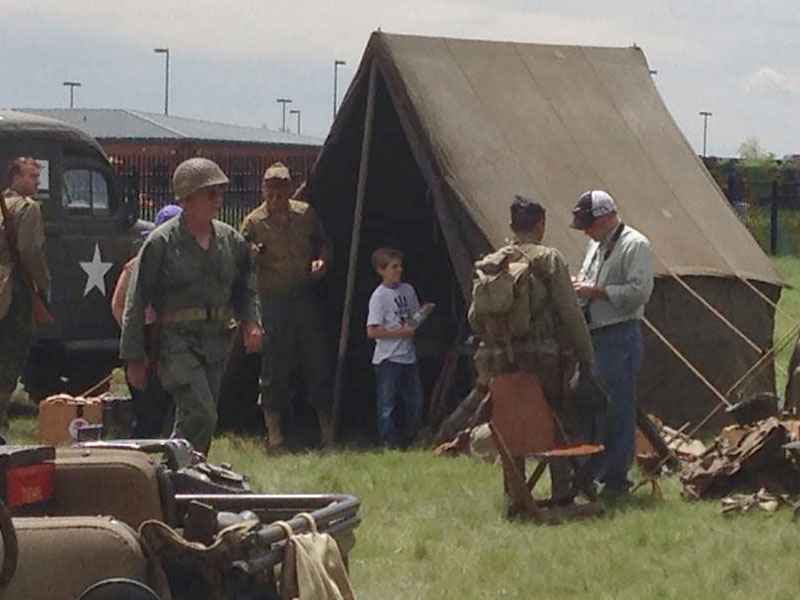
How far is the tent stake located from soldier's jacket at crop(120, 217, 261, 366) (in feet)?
13.1

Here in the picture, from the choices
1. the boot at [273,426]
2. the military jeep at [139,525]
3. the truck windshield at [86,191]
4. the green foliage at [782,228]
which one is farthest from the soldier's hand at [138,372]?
the green foliage at [782,228]

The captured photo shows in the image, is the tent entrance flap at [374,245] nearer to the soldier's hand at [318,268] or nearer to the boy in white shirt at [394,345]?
the soldier's hand at [318,268]

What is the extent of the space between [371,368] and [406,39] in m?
2.64

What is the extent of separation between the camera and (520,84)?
13.8 metres

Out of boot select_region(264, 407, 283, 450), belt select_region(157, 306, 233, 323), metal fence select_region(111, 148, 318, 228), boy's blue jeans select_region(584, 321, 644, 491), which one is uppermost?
metal fence select_region(111, 148, 318, 228)

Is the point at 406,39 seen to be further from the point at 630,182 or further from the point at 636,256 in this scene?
the point at 636,256

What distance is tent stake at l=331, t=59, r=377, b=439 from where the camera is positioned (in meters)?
13.3

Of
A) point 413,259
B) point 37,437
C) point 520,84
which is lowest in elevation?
point 37,437

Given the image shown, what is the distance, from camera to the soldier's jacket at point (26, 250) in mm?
11867

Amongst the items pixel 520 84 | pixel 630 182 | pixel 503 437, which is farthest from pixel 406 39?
pixel 503 437

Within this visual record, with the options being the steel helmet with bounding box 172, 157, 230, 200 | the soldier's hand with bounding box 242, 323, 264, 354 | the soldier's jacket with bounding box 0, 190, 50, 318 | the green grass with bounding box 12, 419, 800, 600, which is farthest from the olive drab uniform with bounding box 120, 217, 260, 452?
the soldier's jacket with bounding box 0, 190, 50, 318

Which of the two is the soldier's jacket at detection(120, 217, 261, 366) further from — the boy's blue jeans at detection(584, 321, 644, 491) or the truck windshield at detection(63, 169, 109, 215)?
the truck windshield at detection(63, 169, 109, 215)

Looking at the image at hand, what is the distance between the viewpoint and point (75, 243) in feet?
49.5

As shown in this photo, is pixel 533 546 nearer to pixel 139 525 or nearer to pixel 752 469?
pixel 752 469
